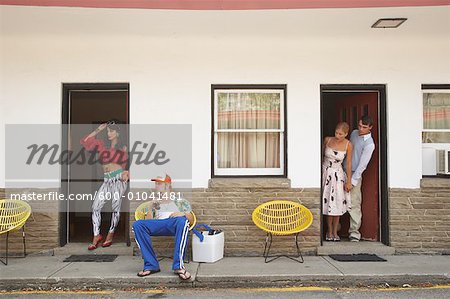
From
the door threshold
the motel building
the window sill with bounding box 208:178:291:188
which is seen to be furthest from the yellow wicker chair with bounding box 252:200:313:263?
the door threshold

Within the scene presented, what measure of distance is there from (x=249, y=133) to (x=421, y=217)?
2.97 m

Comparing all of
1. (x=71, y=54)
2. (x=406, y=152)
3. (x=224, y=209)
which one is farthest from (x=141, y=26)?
(x=406, y=152)

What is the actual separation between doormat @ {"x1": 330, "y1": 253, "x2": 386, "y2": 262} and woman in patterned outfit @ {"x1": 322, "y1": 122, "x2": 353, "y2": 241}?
1.87 ft

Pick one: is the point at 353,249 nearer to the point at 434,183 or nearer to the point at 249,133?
the point at 434,183

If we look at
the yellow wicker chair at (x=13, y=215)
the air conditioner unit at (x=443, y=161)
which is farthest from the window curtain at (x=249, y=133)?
the yellow wicker chair at (x=13, y=215)

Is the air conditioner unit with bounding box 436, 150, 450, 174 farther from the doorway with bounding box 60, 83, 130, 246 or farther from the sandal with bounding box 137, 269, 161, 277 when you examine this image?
the doorway with bounding box 60, 83, 130, 246

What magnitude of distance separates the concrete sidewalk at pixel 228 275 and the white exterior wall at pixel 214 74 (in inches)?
54.8

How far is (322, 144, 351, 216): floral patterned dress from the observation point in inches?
292

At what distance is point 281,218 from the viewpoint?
6.95 m

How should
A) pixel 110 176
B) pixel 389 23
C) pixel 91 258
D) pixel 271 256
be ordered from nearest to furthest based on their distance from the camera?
pixel 389 23
pixel 91 258
pixel 271 256
pixel 110 176

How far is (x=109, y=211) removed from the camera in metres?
7.56

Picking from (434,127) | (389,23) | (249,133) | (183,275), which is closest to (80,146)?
(249,133)

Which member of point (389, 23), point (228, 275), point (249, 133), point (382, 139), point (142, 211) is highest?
point (389, 23)

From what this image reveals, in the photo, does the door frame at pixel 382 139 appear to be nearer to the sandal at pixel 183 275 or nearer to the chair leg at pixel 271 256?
the chair leg at pixel 271 256
